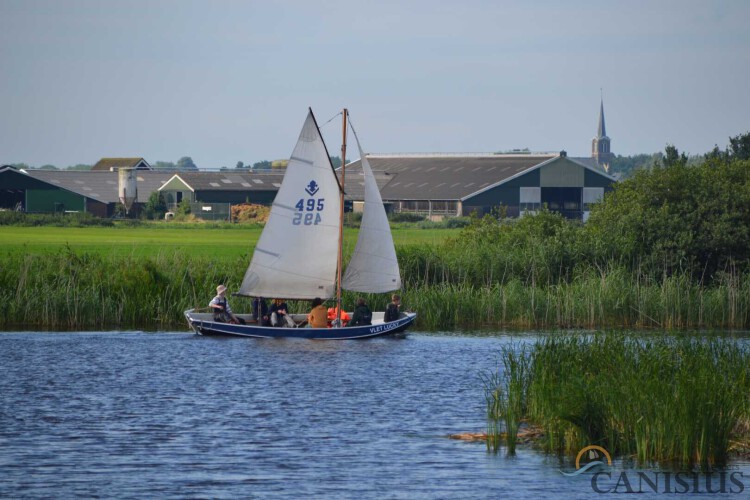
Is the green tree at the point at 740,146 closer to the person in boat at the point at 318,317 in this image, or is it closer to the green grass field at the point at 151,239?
the green grass field at the point at 151,239

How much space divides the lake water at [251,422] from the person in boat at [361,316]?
54.5 inches

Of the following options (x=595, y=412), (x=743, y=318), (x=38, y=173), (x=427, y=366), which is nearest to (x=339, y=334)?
(x=427, y=366)

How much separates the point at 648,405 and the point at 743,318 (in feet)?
87.6

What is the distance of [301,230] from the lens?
42219 mm

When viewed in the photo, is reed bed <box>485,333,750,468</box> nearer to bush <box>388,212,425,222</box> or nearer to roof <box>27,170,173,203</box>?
bush <box>388,212,425,222</box>

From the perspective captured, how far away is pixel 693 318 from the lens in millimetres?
44781

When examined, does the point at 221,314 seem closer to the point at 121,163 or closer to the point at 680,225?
the point at 680,225

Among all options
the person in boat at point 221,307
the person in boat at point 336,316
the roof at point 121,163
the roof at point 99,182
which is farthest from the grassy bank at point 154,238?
the roof at point 121,163

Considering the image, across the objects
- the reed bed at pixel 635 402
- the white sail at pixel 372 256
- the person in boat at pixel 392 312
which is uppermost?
the white sail at pixel 372 256

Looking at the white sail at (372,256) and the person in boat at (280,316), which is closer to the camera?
the person in boat at (280,316)

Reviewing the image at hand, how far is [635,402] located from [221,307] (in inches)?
889

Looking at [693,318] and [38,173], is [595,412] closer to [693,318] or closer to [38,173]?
[693,318]

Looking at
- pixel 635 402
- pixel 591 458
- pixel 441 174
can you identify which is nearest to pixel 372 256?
pixel 591 458

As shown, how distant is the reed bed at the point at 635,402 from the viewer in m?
20.1
